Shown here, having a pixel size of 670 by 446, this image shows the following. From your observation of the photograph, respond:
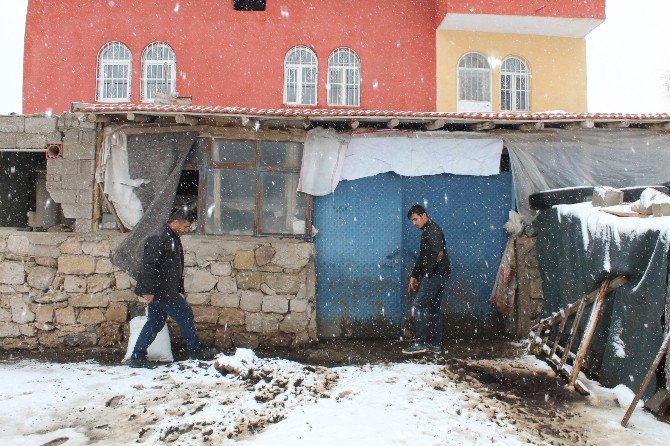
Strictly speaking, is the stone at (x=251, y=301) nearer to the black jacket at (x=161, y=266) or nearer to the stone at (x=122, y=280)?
the black jacket at (x=161, y=266)

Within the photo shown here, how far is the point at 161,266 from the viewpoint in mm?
5316

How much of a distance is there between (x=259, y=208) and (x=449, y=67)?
8.03 m

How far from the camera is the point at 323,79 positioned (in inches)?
482

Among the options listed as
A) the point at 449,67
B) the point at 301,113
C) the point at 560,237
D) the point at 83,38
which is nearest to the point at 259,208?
the point at 301,113

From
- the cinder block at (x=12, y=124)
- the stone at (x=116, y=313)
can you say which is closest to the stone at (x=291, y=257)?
the stone at (x=116, y=313)

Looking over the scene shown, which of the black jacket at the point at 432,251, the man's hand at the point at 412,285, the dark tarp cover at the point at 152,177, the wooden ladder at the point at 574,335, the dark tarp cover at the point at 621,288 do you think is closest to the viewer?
the dark tarp cover at the point at 621,288

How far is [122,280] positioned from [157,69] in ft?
25.5

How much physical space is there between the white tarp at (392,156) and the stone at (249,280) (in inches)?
54.2

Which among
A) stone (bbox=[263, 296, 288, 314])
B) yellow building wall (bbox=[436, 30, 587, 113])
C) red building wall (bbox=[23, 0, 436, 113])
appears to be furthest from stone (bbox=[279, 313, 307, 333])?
yellow building wall (bbox=[436, 30, 587, 113])

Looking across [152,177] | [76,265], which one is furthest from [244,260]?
[76,265]

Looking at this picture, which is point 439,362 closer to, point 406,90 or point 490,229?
point 490,229

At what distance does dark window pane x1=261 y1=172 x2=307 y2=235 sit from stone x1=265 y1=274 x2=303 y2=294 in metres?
0.69

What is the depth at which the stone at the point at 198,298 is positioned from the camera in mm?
6340

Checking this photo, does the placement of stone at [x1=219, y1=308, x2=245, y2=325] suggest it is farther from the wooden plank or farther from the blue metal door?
the wooden plank
